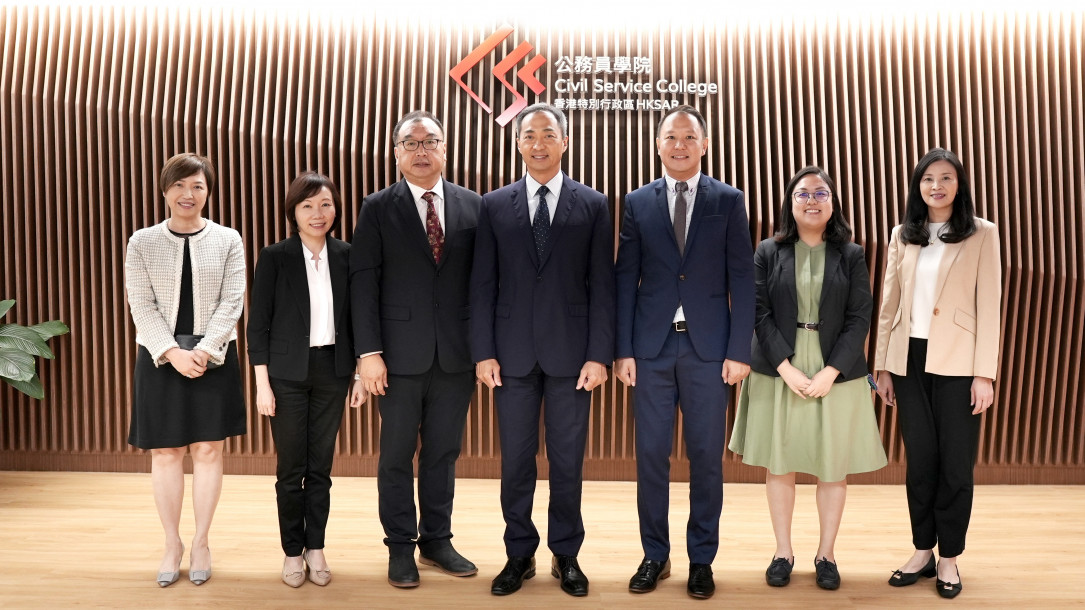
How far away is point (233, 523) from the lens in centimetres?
390

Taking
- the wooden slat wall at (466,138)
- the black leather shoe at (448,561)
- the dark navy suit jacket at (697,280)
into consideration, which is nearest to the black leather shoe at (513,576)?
the black leather shoe at (448,561)

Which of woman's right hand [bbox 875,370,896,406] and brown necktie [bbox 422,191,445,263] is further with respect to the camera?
woman's right hand [bbox 875,370,896,406]

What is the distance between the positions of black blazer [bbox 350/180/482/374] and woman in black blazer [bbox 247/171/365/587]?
0.11 metres

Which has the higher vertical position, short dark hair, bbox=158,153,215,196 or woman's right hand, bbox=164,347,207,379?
short dark hair, bbox=158,153,215,196

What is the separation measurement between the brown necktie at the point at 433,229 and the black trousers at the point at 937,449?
5.62 feet

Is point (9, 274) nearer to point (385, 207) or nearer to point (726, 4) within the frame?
point (385, 207)

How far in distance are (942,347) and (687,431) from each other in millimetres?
921

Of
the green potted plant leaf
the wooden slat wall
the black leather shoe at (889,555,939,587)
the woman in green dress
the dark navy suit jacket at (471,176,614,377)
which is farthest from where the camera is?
the wooden slat wall

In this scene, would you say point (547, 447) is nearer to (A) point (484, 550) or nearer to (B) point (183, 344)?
(A) point (484, 550)

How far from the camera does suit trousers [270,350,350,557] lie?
9.85 feet

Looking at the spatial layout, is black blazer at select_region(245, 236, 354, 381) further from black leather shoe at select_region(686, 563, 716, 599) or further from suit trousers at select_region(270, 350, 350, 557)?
black leather shoe at select_region(686, 563, 716, 599)

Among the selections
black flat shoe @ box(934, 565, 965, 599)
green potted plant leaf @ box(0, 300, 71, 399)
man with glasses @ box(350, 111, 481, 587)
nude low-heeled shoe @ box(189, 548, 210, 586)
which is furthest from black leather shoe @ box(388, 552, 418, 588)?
green potted plant leaf @ box(0, 300, 71, 399)

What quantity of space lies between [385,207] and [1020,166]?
3760 millimetres

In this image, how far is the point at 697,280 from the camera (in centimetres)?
291
